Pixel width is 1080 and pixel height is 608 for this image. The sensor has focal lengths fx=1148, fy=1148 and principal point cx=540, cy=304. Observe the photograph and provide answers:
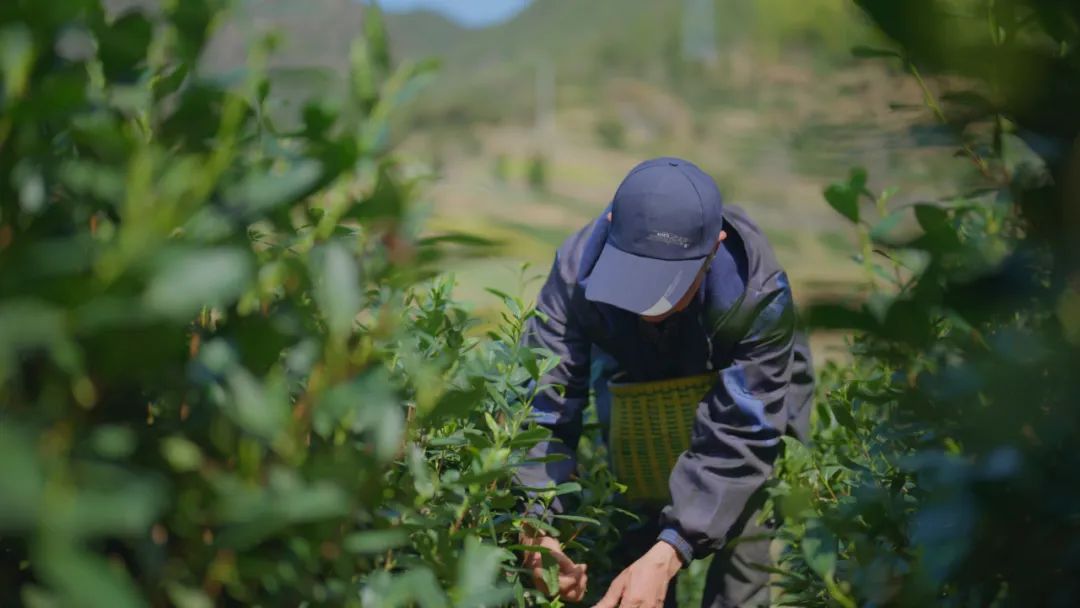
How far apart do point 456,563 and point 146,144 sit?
2.47 ft

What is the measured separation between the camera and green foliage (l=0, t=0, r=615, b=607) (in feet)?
3.48

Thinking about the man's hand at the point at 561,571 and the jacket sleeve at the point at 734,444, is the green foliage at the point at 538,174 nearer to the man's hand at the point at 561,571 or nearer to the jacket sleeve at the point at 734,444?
the jacket sleeve at the point at 734,444

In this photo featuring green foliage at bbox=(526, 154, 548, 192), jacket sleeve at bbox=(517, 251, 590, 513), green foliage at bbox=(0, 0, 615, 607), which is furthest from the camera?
green foliage at bbox=(526, 154, 548, 192)

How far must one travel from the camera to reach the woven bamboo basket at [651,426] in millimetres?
3535

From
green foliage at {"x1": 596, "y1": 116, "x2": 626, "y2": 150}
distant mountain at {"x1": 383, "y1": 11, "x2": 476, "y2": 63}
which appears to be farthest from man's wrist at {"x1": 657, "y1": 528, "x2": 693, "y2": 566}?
distant mountain at {"x1": 383, "y1": 11, "x2": 476, "y2": 63}

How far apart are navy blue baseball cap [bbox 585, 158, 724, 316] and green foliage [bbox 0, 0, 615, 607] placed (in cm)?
152

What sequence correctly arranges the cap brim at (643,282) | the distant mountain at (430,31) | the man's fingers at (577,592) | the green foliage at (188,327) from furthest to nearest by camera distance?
the distant mountain at (430,31), the cap brim at (643,282), the man's fingers at (577,592), the green foliage at (188,327)

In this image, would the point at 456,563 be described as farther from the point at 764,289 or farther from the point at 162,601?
the point at 764,289

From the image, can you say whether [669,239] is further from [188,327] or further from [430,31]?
[430,31]

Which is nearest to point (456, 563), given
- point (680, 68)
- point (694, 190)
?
point (694, 190)

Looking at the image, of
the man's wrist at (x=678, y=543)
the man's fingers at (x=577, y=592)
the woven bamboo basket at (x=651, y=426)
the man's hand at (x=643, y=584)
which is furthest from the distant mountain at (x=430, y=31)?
the man's fingers at (x=577, y=592)

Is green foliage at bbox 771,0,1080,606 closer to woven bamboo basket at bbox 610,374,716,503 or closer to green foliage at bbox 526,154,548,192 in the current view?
woven bamboo basket at bbox 610,374,716,503

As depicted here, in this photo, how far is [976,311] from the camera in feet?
4.32

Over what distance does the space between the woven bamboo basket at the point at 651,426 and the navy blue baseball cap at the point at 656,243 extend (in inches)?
21.1
